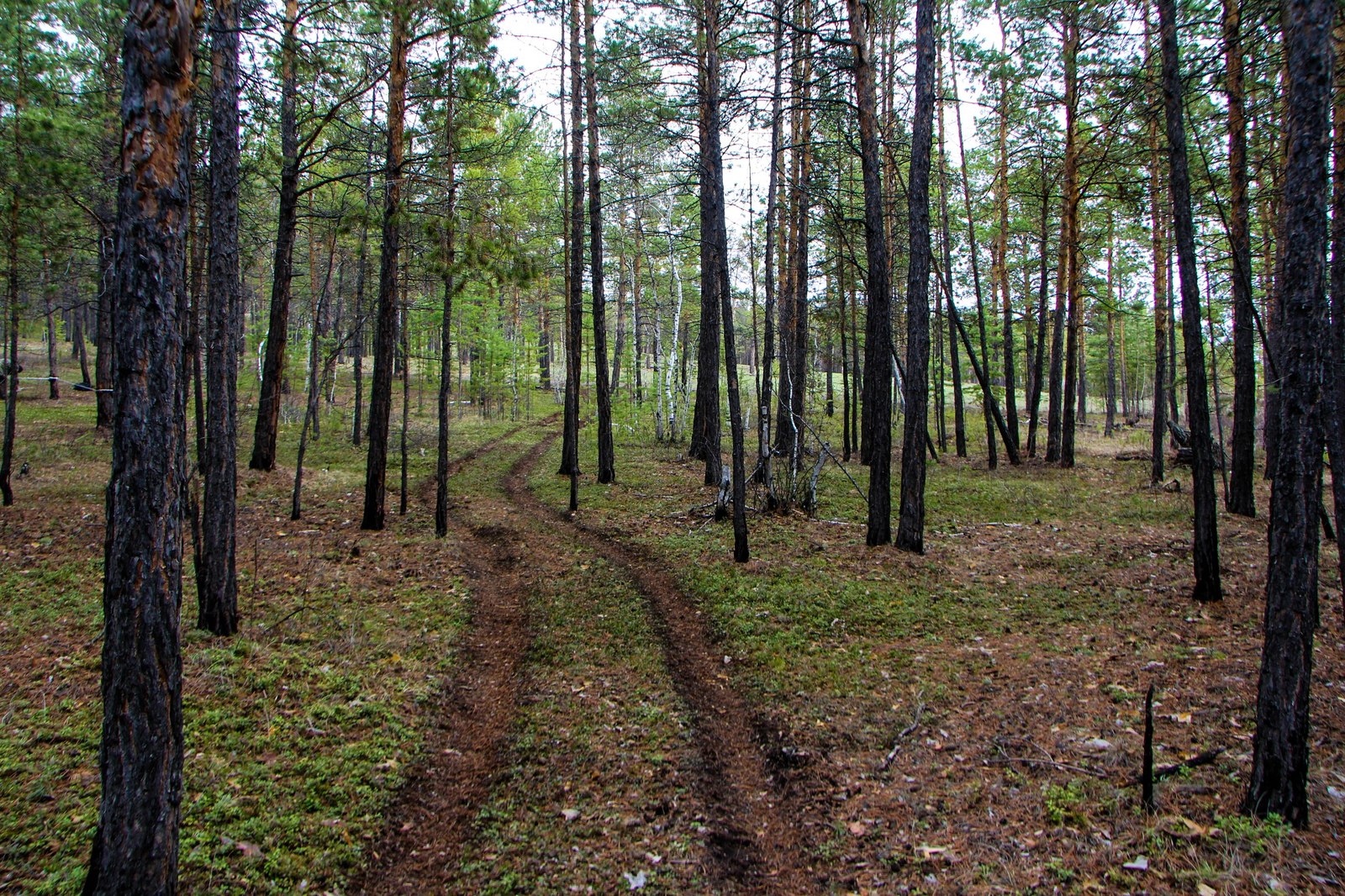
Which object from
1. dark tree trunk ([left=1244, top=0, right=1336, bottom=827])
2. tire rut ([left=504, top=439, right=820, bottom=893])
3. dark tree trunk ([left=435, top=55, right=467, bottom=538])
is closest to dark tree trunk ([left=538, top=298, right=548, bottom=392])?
dark tree trunk ([left=435, top=55, right=467, bottom=538])

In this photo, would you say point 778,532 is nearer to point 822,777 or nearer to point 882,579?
point 882,579

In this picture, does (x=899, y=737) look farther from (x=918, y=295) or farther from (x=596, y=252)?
(x=596, y=252)

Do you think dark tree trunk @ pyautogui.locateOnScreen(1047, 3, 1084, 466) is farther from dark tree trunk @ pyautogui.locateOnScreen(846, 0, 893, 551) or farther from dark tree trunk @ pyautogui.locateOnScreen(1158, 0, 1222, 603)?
dark tree trunk @ pyautogui.locateOnScreen(1158, 0, 1222, 603)

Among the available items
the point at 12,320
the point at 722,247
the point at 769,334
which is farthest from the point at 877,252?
the point at 12,320

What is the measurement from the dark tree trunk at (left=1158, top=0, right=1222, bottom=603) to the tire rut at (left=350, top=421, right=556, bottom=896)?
9.18 metres

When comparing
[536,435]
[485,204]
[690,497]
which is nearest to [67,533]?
[485,204]

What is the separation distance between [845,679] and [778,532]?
557 centimetres

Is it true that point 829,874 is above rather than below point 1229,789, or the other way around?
below

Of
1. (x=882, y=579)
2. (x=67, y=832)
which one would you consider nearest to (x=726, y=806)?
(x=67, y=832)

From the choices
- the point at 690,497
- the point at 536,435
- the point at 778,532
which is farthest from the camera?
the point at 536,435

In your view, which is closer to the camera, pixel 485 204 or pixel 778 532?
pixel 485 204

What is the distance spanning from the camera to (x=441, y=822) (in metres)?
5.14

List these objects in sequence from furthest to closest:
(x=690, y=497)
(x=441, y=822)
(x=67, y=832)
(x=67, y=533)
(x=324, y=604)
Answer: (x=690, y=497), (x=67, y=533), (x=324, y=604), (x=441, y=822), (x=67, y=832)

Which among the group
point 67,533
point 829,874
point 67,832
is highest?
point 67,533
